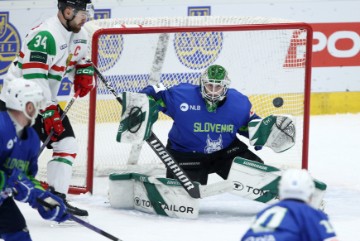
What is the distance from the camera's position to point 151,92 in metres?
6.22

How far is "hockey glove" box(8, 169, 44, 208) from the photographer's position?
461 centimetres

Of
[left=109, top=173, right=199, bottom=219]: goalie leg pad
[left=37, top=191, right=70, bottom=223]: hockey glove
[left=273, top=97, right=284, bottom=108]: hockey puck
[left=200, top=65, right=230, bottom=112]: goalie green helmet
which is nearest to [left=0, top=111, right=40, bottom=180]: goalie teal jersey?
[left=37, top=191, right=70, bottom=223]: hockey glove

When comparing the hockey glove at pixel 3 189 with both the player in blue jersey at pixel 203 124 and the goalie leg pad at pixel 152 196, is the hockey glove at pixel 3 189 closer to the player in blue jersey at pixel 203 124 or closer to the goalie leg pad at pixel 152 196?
the goalie leg pad at pixel 152 196

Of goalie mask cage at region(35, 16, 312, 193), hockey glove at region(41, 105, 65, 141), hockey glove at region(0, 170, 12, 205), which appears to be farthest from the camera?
goalie mask cage at region(35, 16, 312, 193)

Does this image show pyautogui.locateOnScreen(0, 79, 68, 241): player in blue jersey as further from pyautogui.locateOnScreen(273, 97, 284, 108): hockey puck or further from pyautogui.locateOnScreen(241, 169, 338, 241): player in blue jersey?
pyautogui.locateOnScreen(273, 97, 284, 108): hockey puck

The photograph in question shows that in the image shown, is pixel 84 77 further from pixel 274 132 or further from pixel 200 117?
pixel 274 132

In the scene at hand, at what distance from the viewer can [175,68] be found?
7.08 m

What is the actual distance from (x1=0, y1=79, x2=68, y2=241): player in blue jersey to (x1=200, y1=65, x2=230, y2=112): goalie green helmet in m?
1.56

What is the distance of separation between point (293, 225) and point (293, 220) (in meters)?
0.02

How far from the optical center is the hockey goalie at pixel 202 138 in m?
6.08

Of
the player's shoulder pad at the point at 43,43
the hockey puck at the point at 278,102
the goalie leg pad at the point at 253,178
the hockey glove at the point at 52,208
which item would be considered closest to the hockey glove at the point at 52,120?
the player's shoulder pad at the point at 43,43

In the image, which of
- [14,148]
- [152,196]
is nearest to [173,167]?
[152,196]

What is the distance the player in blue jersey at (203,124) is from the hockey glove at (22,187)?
167cm

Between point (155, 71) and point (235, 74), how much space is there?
0.49m
